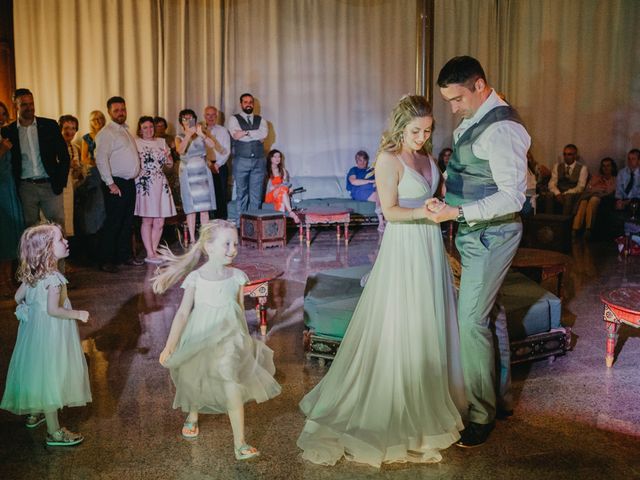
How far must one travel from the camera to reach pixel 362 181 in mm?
9789

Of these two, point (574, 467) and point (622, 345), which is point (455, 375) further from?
point (622, 345)

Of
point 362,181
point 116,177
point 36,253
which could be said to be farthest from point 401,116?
point 362,181

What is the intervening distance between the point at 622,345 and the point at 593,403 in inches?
42.7

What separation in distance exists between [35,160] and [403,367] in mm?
4112

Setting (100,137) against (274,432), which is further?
(100,137)

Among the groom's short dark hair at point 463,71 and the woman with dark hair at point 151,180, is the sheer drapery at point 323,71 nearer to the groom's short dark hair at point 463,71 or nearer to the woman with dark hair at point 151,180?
the woman with dark hair at point 151,180

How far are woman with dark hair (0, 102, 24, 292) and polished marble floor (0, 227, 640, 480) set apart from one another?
1081 millimetres

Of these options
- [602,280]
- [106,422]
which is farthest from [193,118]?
[106,422]

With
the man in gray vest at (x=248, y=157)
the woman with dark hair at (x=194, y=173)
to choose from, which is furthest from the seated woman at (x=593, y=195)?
the woman with dark hair at (x=194, y=173)

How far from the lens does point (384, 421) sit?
113 inches

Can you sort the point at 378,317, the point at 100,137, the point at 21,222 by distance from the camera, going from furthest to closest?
the point at 100,137 → the point at 21,222 → the point at 378,317

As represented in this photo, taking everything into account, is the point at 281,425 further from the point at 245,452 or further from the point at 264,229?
the point at 264,229

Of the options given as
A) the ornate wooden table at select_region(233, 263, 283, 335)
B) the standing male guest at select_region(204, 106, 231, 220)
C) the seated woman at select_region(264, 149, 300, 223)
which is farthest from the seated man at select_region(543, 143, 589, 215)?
the ornate wooden table at select_region(233, 263, 283, 335)

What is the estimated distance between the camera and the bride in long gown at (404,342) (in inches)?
112
